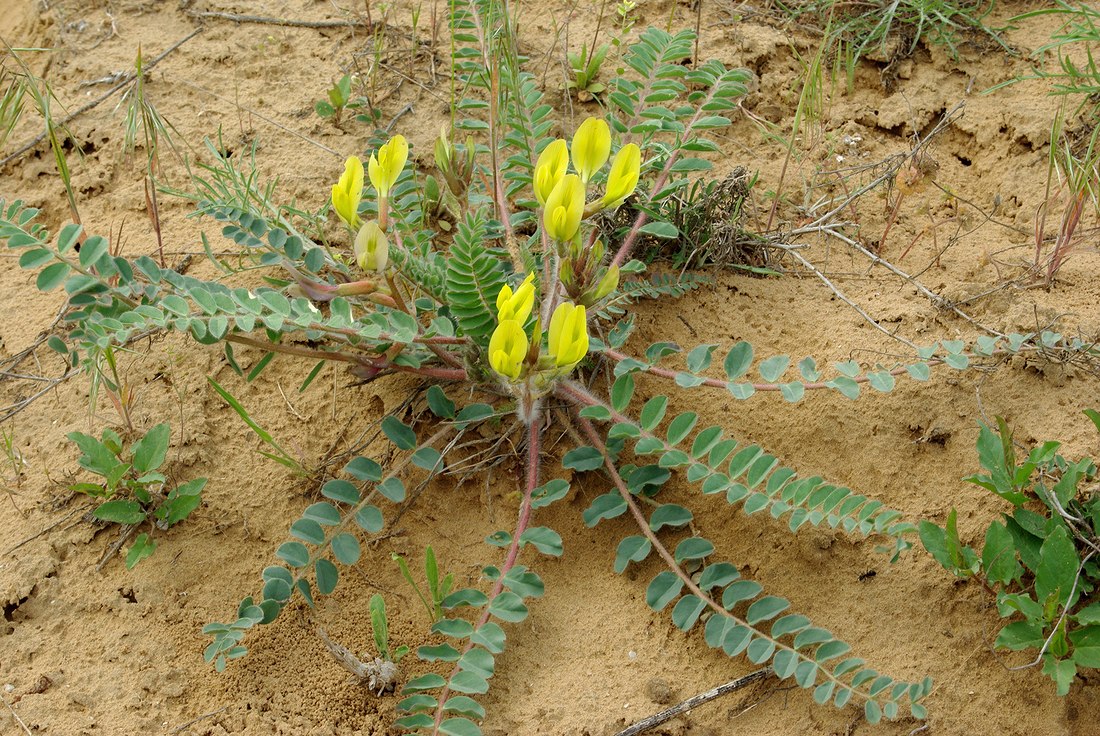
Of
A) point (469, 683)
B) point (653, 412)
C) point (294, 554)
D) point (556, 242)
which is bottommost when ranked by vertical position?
point (469, 683)

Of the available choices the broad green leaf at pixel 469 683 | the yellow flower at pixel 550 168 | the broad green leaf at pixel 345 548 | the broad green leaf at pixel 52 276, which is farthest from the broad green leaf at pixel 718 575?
the broad green leaf at pixel 52 276

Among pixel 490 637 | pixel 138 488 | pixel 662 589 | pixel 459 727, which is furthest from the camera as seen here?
pixel 138 488

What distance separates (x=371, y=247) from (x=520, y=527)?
64 centimetres

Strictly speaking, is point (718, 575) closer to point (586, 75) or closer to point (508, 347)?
point (508, 347)

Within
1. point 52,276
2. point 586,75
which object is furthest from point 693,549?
point 586,75

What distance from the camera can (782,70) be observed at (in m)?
3.25

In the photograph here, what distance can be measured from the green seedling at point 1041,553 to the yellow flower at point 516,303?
91cm

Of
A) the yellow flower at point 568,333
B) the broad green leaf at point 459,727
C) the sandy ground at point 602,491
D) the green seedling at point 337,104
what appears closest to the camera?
the broad green leaf at point 459,727

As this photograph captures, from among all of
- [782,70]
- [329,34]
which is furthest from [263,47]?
[782,70]

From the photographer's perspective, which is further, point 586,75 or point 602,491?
point 586,75

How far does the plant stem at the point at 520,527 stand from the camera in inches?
70.2

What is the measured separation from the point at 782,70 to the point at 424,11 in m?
1.26

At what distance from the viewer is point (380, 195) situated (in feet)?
6.84

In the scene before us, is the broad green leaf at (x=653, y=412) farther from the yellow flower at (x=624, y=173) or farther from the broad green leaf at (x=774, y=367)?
the yellow flower at (x=624, y=173)
